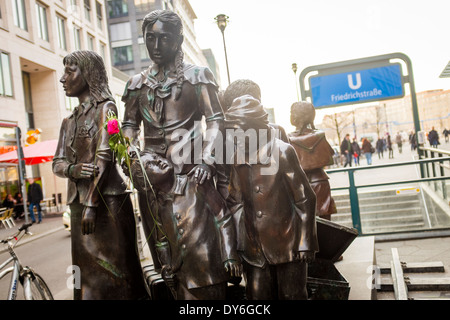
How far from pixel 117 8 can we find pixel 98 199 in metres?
2.15

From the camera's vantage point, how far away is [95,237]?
125 inches

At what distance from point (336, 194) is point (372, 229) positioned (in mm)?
2003

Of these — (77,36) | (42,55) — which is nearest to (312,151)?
(77,36)

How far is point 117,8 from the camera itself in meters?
4.21

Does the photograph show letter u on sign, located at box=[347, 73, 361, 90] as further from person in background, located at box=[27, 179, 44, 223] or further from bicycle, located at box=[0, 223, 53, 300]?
person in background, located at box=[27, 179, 44, 223]

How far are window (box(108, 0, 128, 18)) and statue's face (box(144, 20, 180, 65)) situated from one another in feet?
4.70

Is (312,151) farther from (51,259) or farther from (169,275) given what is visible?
(51,259)

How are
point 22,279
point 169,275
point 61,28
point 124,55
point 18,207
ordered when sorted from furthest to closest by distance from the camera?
point 18,207 → point 61,28 → point 124,55 → point 22,279 → point 169,275

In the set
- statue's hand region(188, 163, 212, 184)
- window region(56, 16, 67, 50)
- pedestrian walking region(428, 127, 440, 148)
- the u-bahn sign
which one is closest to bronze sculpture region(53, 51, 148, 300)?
statue's hand region(188, 163, 212, 184)

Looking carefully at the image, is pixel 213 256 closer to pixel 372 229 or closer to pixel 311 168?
pixel 311 168

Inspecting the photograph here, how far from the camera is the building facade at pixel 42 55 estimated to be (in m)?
5.13

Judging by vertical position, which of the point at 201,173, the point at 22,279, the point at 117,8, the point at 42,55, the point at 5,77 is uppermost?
the point at 5,77

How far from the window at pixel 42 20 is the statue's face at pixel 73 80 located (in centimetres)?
479

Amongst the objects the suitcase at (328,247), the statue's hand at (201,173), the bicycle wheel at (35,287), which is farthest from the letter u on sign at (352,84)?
the bicycle wheel at (35,287)
